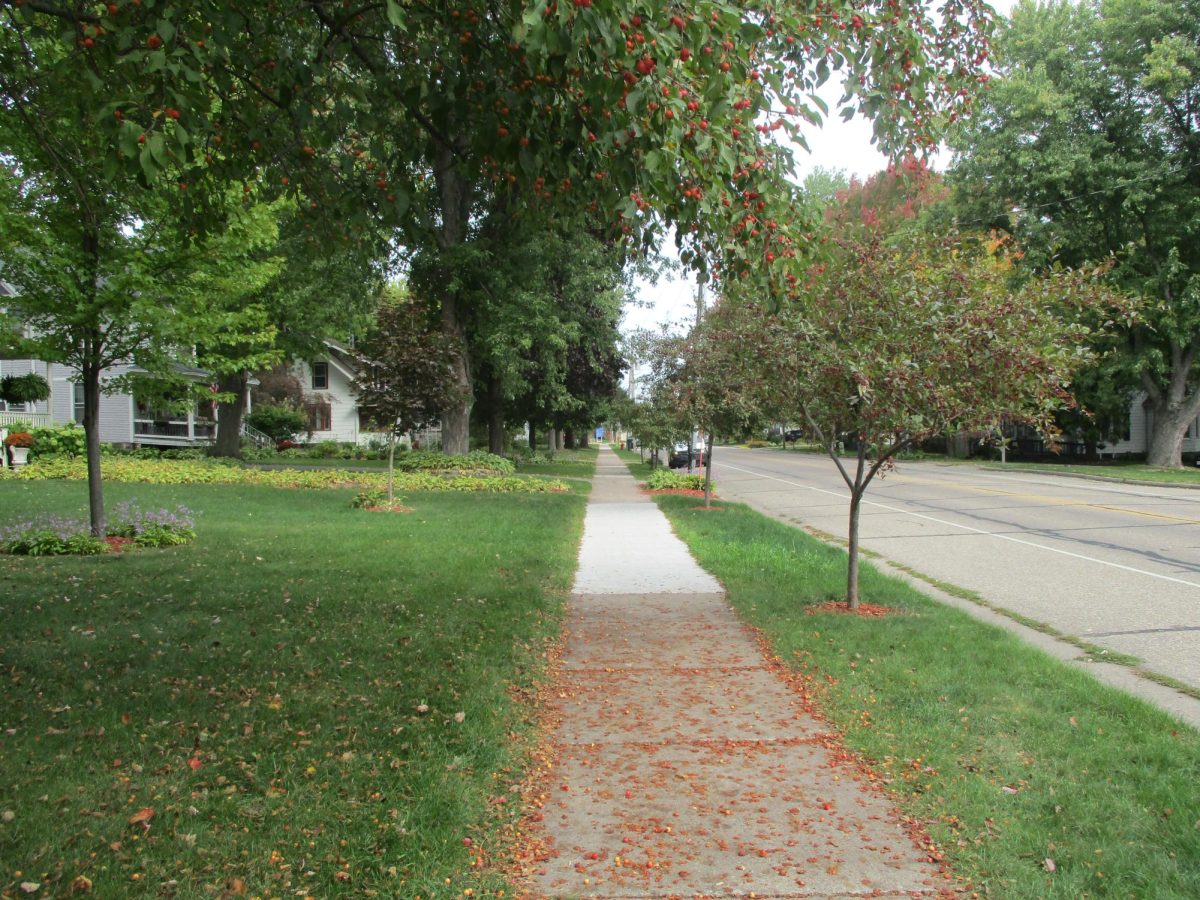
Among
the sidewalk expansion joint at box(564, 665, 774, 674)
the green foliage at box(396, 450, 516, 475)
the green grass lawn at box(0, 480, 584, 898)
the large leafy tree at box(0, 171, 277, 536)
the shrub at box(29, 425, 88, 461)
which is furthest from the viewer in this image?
the shrub at box(29, 425, 88, 461)

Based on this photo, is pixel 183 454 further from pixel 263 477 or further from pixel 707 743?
pixel 707 743

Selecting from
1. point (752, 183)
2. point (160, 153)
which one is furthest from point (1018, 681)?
point (160, 153)

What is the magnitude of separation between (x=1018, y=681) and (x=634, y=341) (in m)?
15.9

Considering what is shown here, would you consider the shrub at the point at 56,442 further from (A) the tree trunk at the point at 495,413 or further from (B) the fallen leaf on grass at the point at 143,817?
(B) the fallen leaf on grass at the point at 143,817

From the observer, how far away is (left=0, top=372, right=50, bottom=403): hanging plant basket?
961 inches

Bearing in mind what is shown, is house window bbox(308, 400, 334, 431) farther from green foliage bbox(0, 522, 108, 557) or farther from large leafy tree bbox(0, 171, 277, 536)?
green foliage bbox(0, 522, 108, 557)

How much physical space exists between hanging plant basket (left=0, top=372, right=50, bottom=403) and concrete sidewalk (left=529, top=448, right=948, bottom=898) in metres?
23.2

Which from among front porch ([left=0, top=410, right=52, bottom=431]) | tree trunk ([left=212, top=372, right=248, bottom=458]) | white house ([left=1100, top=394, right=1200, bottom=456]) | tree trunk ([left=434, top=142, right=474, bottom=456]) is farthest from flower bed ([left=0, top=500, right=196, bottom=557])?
white house ([left=1100, top=394, right=1200, bottom=456])

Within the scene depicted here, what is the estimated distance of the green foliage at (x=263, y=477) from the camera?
68.4 ft

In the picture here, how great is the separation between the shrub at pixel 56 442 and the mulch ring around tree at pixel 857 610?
21.7m

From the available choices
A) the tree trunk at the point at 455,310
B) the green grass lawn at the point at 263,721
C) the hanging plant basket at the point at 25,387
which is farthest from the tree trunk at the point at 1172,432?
the hanging plant basket at the point at 25,387

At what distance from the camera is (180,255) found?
10.6 metres

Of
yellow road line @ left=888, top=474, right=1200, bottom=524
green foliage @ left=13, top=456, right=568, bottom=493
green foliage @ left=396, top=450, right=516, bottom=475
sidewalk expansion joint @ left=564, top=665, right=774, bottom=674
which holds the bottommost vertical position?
sidewalk expansion joint @ left=564, top=665, right=774, bottom=674

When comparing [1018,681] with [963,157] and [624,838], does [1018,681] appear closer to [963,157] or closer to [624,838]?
[624,838]
